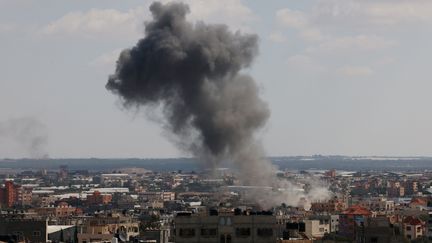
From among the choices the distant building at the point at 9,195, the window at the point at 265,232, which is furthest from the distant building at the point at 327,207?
the window at the point at 265,232

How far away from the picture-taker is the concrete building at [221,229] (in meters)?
40.1

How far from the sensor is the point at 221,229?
4012 centimetres

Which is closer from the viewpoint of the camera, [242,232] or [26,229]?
[242,232]

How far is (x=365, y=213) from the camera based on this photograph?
A: 96.9m

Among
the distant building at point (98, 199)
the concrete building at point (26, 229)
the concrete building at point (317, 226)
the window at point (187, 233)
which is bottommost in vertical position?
the concrete building at point (317, 226)

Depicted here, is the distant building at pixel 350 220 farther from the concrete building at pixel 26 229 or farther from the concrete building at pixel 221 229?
the concrete building at pixel 221 229

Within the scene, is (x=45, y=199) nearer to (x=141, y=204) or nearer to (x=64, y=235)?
(x=141, y=204)

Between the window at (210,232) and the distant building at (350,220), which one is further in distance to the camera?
the distant building at (350,220)

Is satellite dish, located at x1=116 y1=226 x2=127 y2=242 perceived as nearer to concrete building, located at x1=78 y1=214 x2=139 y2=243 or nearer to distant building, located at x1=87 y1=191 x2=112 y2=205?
concrete building, located at x1=78 y1=214 x2=139 y2=243

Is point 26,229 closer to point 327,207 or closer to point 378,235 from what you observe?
point 378,235

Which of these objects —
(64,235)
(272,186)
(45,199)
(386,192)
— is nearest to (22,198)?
(45,199)

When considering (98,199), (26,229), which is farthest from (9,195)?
(26,229)

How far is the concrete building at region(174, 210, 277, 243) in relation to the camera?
40.1m

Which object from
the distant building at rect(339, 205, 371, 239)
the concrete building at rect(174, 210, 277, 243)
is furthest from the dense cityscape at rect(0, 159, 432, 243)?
the distant building at rect(339, 205, 371, 239)
